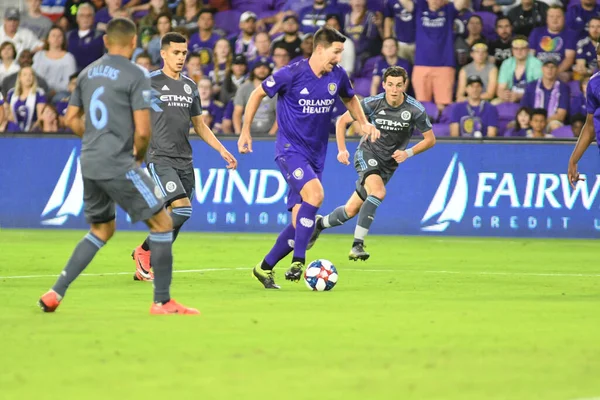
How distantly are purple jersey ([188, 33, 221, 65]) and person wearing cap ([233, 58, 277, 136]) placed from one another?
3.75ft

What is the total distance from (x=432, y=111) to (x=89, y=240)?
12937 mm

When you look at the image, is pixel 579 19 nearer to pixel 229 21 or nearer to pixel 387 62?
pixel 387 62

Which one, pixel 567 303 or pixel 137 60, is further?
pixel 137 60

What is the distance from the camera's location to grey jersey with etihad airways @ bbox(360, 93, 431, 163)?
1566 cm

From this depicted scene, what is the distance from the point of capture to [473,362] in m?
6.47

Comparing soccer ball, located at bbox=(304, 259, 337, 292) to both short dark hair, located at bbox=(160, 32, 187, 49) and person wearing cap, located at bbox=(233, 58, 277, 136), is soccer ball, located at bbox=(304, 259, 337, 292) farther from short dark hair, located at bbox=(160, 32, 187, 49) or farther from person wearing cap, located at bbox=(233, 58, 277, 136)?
person wearing cap, located at bbox=(233, 58, 277, 136)

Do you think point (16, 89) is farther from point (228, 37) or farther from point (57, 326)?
point (57, 326)

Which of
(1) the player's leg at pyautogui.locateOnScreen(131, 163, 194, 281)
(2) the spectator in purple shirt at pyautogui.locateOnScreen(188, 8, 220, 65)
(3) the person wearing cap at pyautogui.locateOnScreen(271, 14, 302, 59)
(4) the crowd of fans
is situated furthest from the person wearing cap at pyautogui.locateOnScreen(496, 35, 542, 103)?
(1) the player's leg at pyautogui.locateOnScreen(131, 163, 194, 281)

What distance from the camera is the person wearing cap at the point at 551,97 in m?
20.3

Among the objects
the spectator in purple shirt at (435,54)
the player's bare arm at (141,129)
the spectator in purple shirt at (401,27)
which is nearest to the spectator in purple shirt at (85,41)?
the spectator in purple shirt at (401,27)

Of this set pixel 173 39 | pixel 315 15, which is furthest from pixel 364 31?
pixel 173 39

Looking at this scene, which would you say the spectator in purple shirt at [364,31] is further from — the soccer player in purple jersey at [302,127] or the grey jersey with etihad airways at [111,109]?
the grey jersey with etihad airways at [111,109]

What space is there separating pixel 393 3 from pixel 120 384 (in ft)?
54.9

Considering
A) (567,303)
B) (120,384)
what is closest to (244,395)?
(120,384)
